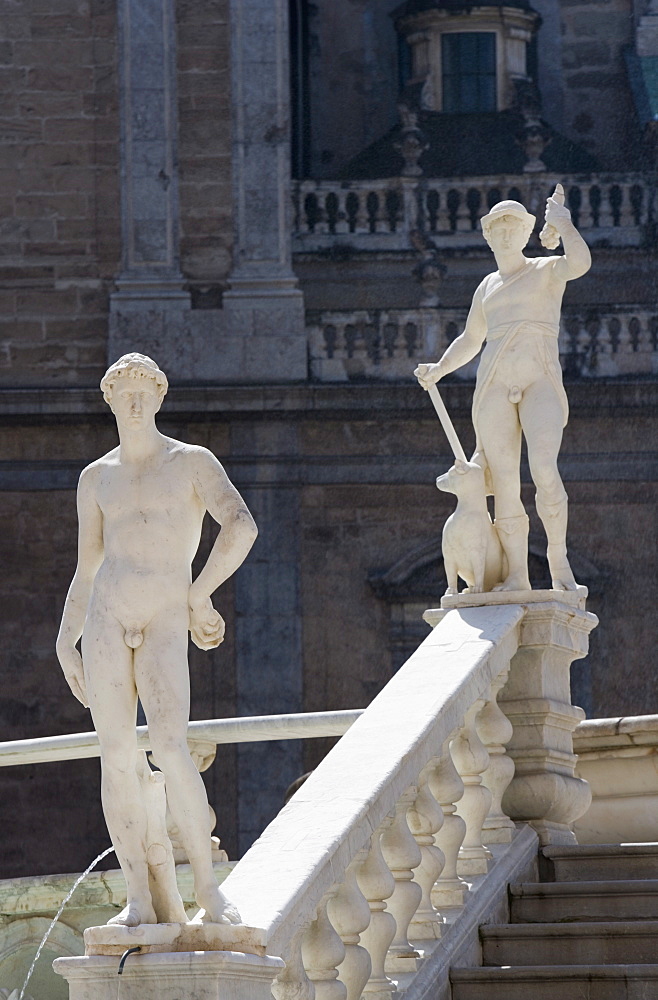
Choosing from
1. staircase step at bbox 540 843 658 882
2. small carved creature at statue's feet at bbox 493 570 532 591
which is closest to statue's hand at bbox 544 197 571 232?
small carved creature at statue's feet at bbox 493 570 532 591

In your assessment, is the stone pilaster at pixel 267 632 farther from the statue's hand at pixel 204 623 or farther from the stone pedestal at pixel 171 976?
the stone pedestal at pixel 171 976

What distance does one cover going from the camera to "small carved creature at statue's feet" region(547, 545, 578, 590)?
8.38 meters

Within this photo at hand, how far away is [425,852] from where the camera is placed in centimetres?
650

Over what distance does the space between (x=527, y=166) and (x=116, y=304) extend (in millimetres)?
3769

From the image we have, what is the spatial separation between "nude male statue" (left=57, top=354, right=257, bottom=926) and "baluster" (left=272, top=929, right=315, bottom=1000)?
1.00 ft

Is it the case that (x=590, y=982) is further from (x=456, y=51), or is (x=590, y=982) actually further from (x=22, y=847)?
(x=456, y=51)

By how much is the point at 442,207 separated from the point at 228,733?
10132 mm

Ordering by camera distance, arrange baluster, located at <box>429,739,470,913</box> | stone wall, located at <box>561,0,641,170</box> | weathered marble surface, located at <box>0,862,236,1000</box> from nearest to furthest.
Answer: baluster, located at <box>429,739,470,913</box> < weathered marble surface, located at <box>0,862,236,1000</box> < stone wall, located at <box>561,0,641,170</box>

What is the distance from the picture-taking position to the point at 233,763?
56.2 feet

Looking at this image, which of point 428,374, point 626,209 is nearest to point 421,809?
point 428,374

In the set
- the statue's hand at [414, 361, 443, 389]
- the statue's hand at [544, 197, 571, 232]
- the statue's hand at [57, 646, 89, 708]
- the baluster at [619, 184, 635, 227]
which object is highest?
the baluster at [619, 184, 635, 227]

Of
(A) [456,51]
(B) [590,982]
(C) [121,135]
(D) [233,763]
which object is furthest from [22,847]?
(B) [590,982]

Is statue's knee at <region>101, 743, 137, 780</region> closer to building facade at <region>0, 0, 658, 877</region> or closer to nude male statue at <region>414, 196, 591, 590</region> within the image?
nude male statue at <region>414, 196, 591, 590</region>

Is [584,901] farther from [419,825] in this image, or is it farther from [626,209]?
[626,209]
